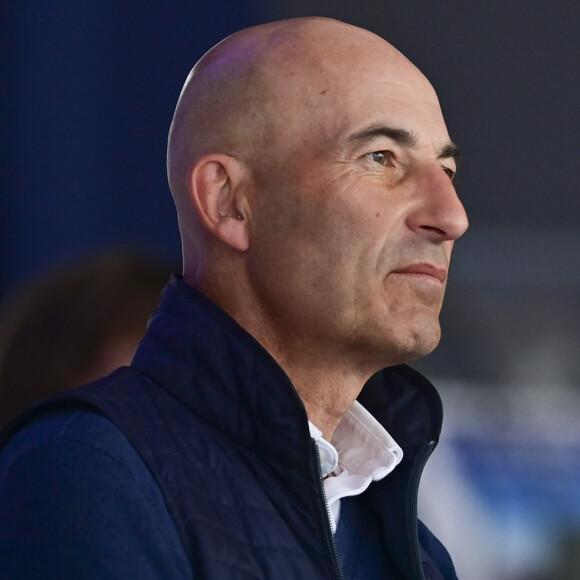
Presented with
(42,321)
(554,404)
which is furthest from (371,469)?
(554,404)

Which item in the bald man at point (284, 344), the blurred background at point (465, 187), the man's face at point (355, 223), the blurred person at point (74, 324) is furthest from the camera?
the blurred background at point (465, 187)

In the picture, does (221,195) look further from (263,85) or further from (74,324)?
(74,324)

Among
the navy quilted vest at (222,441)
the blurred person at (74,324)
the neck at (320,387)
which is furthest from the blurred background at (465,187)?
the navy quilted vest at (222,441)

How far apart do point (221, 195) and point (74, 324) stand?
0.65 metres

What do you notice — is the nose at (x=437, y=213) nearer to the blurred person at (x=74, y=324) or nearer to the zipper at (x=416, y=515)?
the zipper at (x=416, y=515)

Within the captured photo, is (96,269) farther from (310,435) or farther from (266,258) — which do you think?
(310,435)

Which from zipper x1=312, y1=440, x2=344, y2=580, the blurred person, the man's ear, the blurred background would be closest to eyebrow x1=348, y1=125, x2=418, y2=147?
the man's ear

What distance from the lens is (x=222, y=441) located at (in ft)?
4.06

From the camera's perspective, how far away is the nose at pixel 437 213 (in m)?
1.32

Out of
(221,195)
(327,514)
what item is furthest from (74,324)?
(327,514)

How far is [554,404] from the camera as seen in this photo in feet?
9.73

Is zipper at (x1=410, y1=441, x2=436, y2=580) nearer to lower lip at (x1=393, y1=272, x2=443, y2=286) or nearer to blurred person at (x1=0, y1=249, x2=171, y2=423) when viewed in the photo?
lower lip at (x1=393, y1=272, x2=443, y2=286)

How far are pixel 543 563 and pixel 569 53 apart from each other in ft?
4.80

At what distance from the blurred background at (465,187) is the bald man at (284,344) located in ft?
4.32
